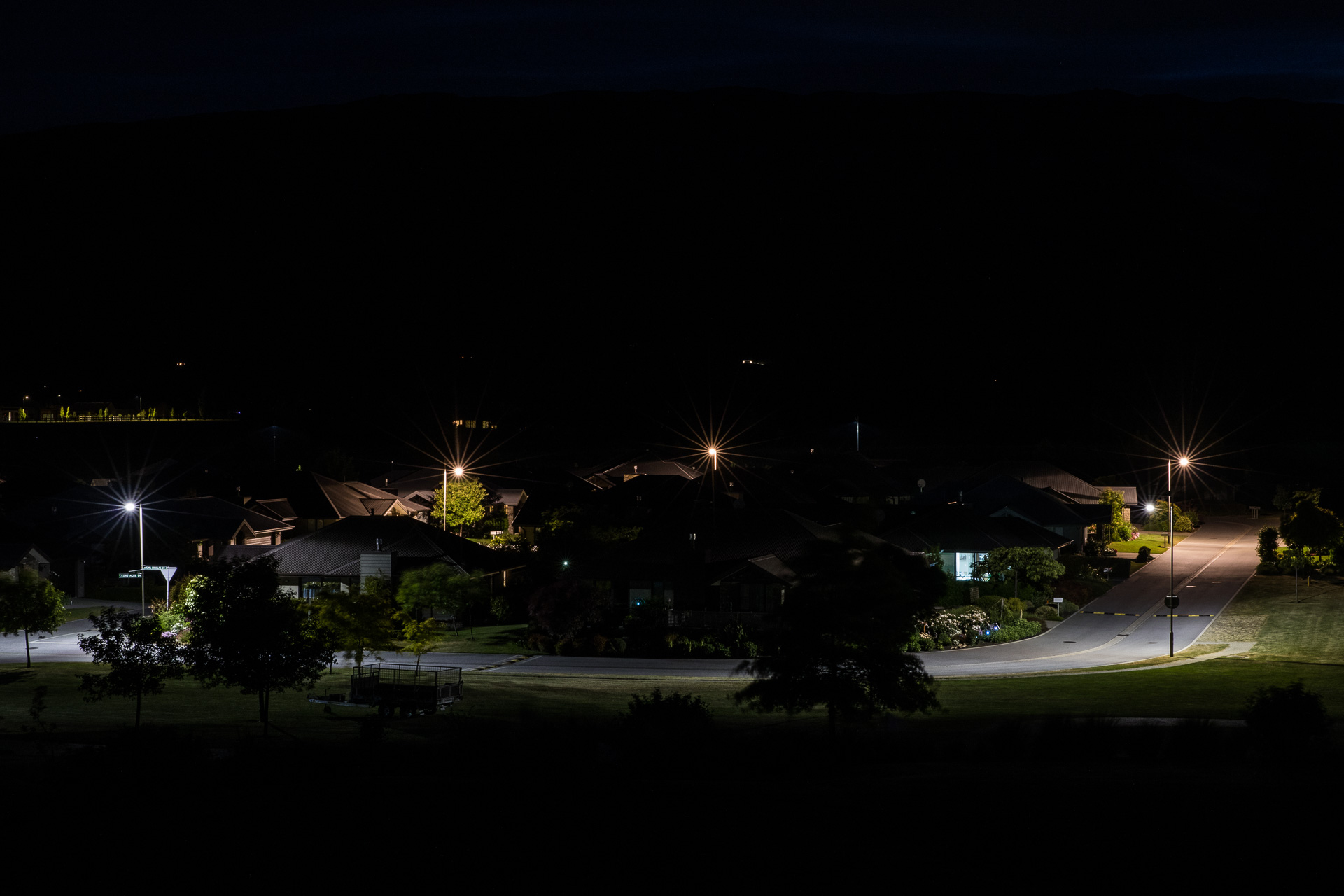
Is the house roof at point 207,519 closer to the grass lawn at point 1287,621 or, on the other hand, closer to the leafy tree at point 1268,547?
the grass lawn at point 1287,621

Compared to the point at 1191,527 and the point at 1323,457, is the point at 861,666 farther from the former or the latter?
the point at 1323,457

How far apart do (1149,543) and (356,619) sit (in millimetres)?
56939

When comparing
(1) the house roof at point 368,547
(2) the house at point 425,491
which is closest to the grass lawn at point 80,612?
(1) the house roof at point 368,547

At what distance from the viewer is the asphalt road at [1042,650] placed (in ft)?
129

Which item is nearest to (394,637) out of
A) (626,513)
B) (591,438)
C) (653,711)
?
(653,711)

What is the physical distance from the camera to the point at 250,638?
25.6m

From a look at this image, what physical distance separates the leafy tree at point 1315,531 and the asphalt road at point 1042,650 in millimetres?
4698

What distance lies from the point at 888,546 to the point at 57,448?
122751mm

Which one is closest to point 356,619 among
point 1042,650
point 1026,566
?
point 1042,650

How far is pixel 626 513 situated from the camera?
67.9 meters

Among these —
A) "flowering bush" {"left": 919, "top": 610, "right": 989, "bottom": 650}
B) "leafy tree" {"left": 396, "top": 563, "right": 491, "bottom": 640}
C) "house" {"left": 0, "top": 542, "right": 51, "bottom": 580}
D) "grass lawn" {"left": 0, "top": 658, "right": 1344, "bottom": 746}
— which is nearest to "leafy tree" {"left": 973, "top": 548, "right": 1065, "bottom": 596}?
"flowering bush" {"left": 919, "top": 610, "right": 989, "bottom": 650}

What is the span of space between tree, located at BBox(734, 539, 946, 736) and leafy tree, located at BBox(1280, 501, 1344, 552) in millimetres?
44541

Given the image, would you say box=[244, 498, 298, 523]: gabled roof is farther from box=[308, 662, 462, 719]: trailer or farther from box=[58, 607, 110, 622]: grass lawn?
box=[308, 662, 462, 719]: trailer

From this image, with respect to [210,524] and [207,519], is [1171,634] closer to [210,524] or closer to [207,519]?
[210,524]
